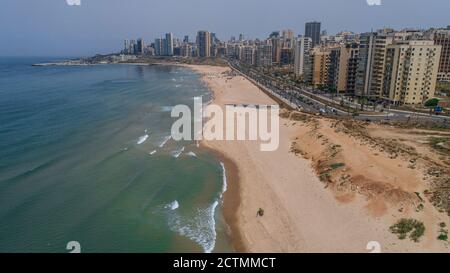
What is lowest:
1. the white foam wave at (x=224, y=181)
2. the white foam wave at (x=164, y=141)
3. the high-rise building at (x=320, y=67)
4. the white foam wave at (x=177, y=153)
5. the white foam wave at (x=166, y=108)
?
the white foam wave at (x=224, y=181)

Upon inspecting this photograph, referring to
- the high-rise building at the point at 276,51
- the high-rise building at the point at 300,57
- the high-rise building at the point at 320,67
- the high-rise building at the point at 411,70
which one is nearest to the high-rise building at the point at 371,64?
the high-rise building at the point at 411,70

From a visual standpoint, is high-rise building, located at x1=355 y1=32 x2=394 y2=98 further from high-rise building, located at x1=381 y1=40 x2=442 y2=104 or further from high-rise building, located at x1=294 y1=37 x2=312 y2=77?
high-rise building, located at x1=294 y1=37 x2=312 y2=77

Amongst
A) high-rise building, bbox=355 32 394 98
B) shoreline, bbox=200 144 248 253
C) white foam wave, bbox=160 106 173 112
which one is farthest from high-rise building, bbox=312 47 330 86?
shoreline, bbox=200 144 248 253

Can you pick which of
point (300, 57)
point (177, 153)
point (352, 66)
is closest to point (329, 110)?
point (352, 66)

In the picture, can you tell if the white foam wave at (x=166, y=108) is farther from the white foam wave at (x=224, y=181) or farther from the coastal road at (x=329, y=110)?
the white foam wave at (x=224, y=181)
